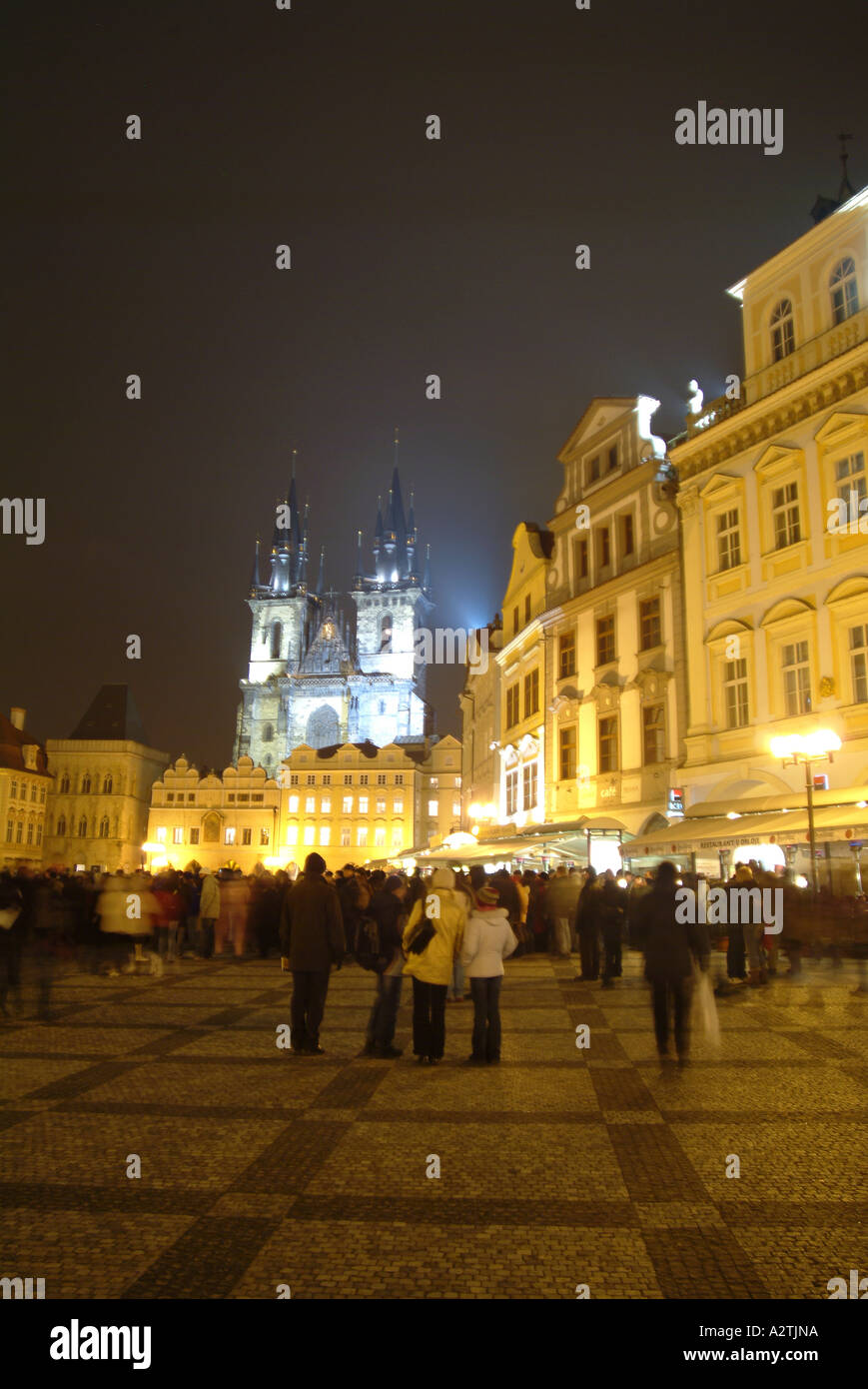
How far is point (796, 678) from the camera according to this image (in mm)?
22734

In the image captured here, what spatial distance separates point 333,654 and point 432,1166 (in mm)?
116848

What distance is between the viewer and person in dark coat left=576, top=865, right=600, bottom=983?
1457 cm

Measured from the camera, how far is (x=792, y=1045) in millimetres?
9453

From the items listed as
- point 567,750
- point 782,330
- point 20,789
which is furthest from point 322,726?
point 782,330

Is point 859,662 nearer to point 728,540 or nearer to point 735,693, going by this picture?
point 735,693

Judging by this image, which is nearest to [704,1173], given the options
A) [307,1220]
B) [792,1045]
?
[307,1220]

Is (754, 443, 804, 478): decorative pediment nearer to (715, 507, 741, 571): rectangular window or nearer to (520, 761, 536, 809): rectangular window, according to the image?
(715, 507, 741, 571): rectangular window

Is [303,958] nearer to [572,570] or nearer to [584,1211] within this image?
[584,1211]

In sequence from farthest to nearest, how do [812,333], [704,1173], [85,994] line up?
1. [812,333]
2. [85,994]
3. [704,1173]

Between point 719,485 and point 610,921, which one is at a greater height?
point 719,485

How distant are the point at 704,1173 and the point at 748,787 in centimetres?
1873

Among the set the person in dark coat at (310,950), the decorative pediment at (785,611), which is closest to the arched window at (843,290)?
the decorative pediment at (785,611)

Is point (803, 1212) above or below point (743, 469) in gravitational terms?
below

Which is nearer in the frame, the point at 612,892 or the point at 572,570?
the point at 612,892
